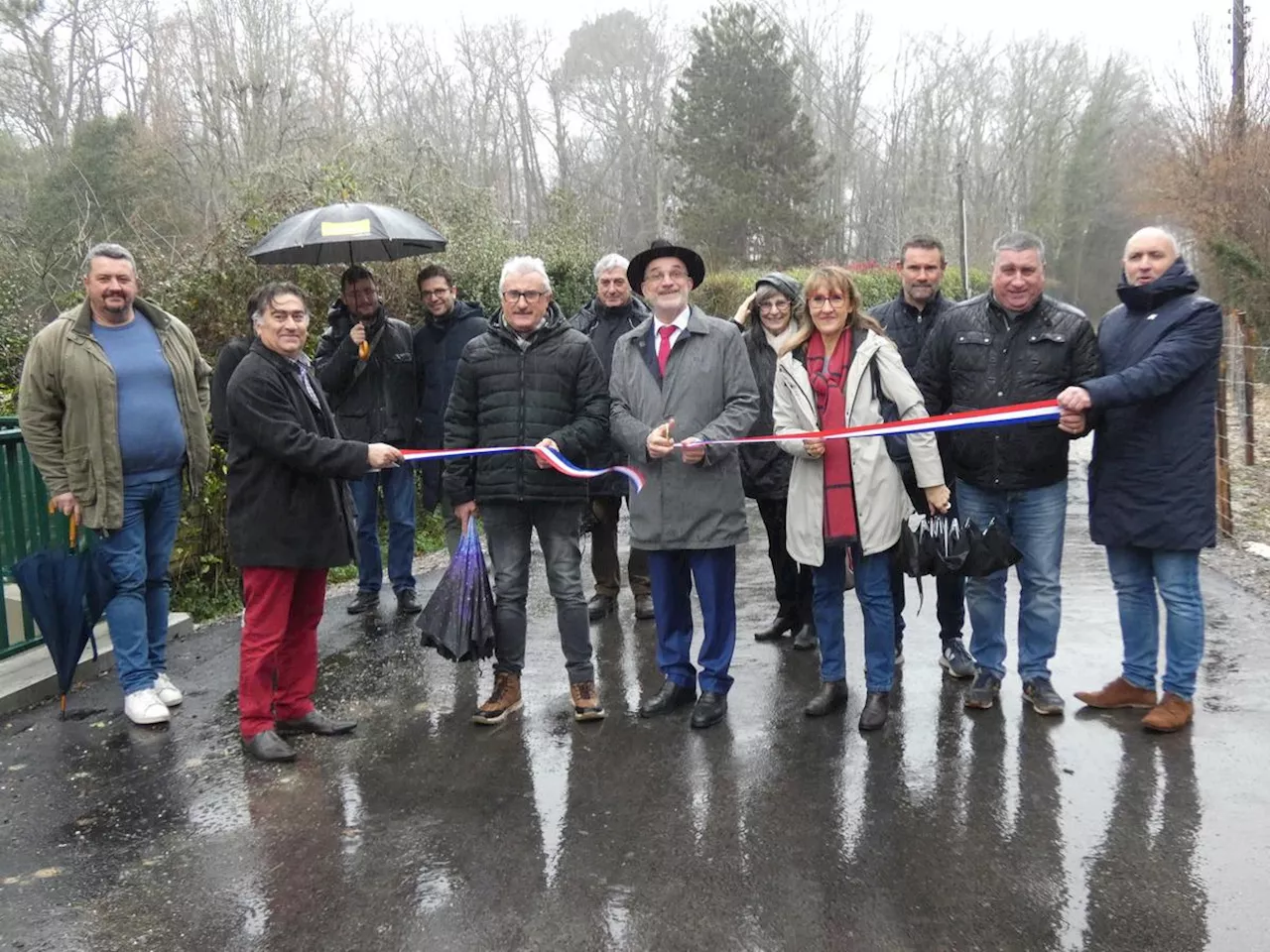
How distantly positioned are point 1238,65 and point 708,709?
61.1 ft

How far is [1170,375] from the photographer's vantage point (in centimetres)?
407

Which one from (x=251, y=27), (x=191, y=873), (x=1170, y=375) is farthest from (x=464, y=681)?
(x=251, y=27)

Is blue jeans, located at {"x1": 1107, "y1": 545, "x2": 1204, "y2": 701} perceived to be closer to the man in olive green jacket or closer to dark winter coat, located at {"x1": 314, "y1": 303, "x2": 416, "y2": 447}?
dark winter coat, located at {"x1": 314, "y1": 303, "x2": 416, "y2": 447}

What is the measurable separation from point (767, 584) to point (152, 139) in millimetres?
20623

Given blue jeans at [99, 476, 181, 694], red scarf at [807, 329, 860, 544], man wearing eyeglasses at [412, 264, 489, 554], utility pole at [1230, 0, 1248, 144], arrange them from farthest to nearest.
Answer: utility pole at [1230, 0, 1248, 144] → man wearing eyeglasses at [412, 264, 489, 554] → blue jeans at [99, 476, 181, 694] → red scarf at [807, 329, 860, 544]

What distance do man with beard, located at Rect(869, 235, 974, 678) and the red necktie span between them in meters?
1.12

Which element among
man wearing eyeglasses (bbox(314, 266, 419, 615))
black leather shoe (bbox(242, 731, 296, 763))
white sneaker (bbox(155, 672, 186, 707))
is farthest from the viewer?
man wearing eyeglasses (bbox(314, 266, 419, 615))

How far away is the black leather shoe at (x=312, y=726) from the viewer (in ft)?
15.1

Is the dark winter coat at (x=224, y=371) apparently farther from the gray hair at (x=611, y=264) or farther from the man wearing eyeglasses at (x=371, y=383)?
the gray hair at (x=611, y=264)

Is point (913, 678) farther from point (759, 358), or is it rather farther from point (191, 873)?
point (191, 873)

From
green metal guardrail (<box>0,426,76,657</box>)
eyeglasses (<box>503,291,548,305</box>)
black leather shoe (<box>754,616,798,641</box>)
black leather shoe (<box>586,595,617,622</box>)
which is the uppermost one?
eyeglasses (<box>503,291,548,305</box>)

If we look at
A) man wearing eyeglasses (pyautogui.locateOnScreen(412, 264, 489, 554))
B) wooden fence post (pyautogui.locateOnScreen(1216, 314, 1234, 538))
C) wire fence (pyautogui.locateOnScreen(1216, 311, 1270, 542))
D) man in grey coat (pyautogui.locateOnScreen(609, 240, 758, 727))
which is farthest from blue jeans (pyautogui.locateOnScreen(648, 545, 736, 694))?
wooden fence post (pyautogui.locateOnScreen(1216, 314, 1234, 538))

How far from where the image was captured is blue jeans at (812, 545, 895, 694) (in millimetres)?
4500

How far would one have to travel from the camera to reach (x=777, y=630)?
19.1 ft
